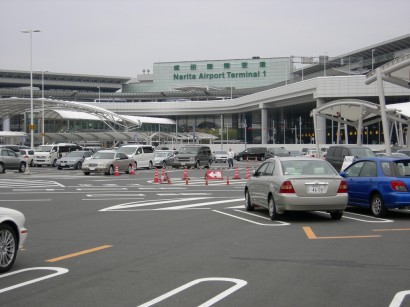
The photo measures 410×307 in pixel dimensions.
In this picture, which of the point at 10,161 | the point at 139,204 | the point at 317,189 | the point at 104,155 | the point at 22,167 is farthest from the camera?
the point at 22,167

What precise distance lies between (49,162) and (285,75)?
91407mm

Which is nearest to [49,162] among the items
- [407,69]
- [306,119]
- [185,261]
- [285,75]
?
[407,69]

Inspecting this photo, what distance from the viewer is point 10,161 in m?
38.9

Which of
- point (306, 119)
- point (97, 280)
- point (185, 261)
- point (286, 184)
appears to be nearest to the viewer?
point (97, 280)

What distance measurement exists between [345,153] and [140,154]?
21.0 m

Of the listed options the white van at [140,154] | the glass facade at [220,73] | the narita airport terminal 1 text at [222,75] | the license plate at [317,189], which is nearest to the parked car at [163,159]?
the white van at [140,154]

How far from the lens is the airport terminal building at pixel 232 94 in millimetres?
82438

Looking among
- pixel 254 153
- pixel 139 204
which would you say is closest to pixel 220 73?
pixel 254 153

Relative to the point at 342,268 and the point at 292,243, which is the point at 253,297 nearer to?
the point at 342,268

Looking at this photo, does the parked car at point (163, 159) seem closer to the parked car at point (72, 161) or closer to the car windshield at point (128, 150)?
the car windshield at point (128, 150)

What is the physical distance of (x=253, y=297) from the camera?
262 inches

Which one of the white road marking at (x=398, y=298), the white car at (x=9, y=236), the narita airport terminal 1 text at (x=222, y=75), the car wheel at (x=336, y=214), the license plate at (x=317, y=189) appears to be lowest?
the white road marking at (x=398, y=298)

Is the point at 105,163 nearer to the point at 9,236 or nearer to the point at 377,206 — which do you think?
the point at 377,206

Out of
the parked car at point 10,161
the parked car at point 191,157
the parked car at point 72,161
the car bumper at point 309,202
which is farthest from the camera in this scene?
the parked car at point 191,157
